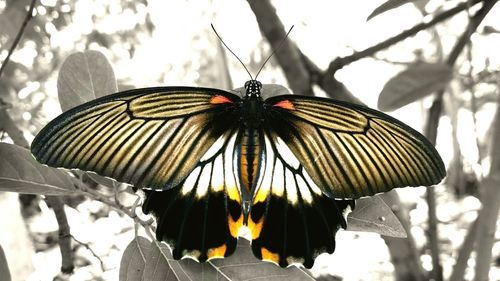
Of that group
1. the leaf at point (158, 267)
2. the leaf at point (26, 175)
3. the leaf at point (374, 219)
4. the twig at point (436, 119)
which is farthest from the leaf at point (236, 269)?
the twig at point (436, 119)

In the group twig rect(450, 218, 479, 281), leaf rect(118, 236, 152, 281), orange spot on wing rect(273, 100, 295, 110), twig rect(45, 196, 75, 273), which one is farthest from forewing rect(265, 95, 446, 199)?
twig rect(45, 196, 75, 273)

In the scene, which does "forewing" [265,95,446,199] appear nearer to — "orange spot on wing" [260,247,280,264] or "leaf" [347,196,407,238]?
"leaf" [347,196,407,238]

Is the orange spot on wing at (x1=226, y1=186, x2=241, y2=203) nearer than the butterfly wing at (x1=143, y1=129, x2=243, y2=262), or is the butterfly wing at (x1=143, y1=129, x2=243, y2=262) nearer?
the butterfly wing at (x1=143, y1=129, x2=243, y2=262)

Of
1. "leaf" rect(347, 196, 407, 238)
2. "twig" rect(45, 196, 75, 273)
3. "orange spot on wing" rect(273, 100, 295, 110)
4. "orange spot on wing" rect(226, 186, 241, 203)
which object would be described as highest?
"orange spot on wing" rect(273, 100, 295, 110)

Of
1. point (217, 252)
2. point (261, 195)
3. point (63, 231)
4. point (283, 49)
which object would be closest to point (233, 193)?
point (261, 195)

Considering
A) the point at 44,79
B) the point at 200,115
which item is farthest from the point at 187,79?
the point at 200,115

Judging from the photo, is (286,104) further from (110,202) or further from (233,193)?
(110,202)
